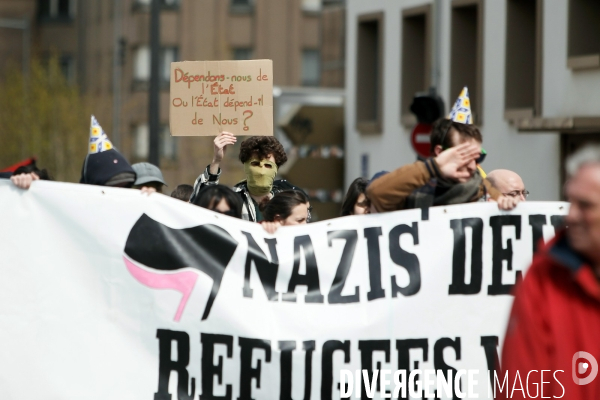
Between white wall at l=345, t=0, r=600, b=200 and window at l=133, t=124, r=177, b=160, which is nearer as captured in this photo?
white wall at l=345, t=0, r=600, b=200

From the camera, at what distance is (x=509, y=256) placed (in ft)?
17.1

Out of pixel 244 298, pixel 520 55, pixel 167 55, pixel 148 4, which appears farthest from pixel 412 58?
pixel 148 4

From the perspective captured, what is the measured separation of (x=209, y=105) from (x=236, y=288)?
1.71m

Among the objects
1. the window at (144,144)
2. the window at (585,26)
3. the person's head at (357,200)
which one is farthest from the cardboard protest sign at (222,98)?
the window at (144,144)

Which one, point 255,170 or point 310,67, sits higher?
point 310,67

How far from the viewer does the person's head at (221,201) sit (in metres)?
Result: 5.53

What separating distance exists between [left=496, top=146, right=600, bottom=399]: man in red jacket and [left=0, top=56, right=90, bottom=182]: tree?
36560 mm

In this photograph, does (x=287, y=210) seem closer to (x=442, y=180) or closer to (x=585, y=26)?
(x=442, y=180)

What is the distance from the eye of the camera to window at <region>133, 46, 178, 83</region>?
46219 mm

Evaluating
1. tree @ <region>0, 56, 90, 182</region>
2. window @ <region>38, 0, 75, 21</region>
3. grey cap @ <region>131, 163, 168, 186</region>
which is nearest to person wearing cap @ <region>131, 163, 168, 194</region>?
grey cap @ <region>131, 163, 168, 186</region>

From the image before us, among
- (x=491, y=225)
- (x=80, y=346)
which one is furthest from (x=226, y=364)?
(x=491, y=225)

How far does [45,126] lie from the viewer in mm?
Result: 39688

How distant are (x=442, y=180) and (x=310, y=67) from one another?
4294 cm

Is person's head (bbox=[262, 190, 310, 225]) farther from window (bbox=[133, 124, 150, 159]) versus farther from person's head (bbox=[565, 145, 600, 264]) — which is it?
window (bbox=[133, 124, 150, 159])
